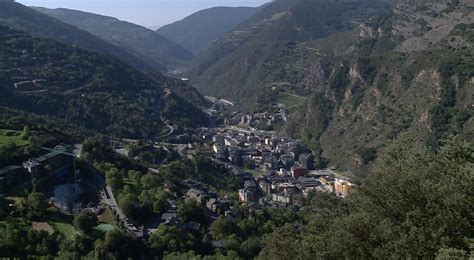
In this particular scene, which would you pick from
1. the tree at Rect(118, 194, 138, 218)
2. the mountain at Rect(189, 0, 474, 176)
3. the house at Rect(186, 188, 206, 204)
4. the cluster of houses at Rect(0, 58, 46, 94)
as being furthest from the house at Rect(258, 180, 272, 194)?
the cluster of houses at Rect(0, 58, 46, 94)

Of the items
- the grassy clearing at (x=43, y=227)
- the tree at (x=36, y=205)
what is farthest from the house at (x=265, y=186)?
the grassy clearing at (x=43, y=227)

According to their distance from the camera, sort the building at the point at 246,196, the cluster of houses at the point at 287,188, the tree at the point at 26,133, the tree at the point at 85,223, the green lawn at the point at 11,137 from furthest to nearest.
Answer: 1. the cluster of houses at the point at 287,188
2. the building at the point at 246,196
3. the tree at the point at 26,133
4. the green lawn at the point at 11,137
5. the tree at the point at 85,223

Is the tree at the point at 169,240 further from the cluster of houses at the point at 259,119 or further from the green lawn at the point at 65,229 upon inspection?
the cluster of houses at the point at 259,119

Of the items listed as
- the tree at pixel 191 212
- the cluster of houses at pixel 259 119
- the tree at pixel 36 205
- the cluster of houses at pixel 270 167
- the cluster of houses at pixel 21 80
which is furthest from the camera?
the cluster of houses at pixel 259 119

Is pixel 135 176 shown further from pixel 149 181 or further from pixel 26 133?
pixel 26 133

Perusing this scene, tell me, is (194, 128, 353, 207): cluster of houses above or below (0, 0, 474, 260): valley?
below

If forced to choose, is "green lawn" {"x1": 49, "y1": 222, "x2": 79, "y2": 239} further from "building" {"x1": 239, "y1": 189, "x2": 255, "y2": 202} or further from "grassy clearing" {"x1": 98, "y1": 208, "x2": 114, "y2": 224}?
"building" {"x1": 239, "y1": 189, "x2": 255, "y2": 202}
